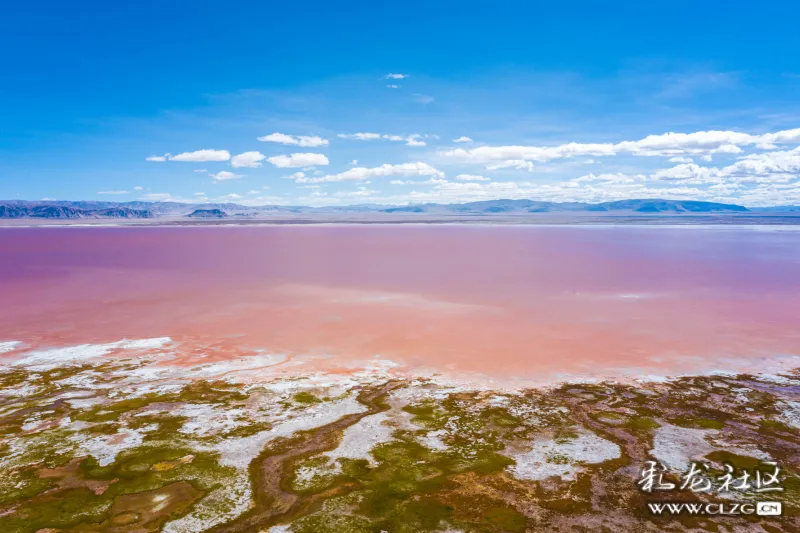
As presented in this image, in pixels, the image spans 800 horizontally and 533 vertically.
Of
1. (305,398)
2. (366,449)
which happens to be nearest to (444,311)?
(305,398)

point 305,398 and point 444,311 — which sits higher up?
point 305,398

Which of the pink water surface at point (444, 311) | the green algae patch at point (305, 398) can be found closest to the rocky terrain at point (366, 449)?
the green algae patch at point (305, 398)

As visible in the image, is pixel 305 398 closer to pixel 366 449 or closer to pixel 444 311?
pixel 366 449

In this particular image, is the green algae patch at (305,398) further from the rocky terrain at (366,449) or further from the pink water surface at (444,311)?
the pink water surface at (444,311)

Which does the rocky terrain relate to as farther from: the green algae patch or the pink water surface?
the pink water surface

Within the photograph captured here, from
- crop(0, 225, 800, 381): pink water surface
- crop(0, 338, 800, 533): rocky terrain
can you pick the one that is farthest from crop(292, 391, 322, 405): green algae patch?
crop(0, 225, 800, 381): pink water surface

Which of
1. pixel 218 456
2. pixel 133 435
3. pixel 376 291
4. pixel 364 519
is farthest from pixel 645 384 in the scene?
pixel 376 291

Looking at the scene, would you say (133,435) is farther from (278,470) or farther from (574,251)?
(574,251)
